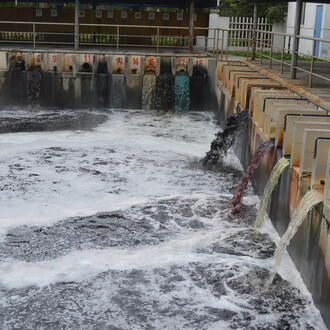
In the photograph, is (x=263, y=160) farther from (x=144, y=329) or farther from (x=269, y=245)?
(x=144, y=329)

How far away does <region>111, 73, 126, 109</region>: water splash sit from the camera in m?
19.0

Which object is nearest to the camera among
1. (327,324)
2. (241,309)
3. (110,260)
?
(327,324)

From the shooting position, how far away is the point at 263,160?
386 inches

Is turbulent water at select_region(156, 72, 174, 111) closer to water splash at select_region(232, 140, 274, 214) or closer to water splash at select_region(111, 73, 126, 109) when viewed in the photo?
water splash at select_region(111, 73, 126, 109)

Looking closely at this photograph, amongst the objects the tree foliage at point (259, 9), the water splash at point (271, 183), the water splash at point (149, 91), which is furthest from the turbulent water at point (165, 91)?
the tree foliage at point (259, 9)

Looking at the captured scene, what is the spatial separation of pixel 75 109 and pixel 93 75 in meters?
1.31

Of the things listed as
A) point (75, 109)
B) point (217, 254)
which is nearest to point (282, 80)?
point (217, 254)

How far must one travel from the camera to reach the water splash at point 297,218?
258 inches

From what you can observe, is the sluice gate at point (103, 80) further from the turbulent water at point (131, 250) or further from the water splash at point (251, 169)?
the water splash at point (251, 169)

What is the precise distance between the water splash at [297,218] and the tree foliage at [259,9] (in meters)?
23.3

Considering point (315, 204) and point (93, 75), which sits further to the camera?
point (93, 75)

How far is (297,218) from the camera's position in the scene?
22.6ft

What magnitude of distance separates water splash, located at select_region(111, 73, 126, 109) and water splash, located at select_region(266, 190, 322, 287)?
12.5 m

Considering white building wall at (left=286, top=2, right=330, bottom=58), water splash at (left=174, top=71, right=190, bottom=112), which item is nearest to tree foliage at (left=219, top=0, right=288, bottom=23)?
white building wall at (left=286, top=2, right=330, bottom=58)
